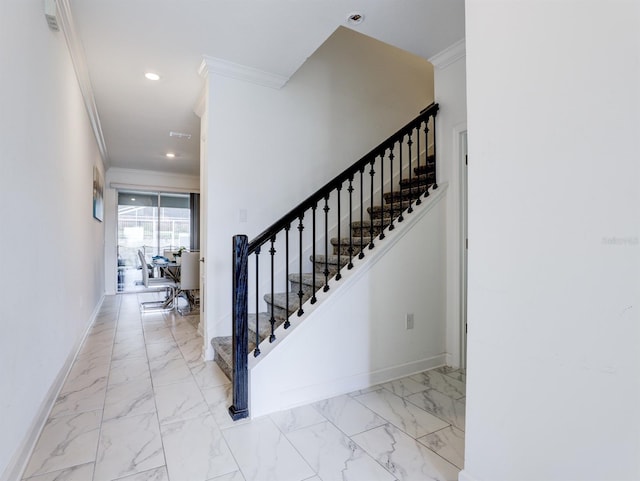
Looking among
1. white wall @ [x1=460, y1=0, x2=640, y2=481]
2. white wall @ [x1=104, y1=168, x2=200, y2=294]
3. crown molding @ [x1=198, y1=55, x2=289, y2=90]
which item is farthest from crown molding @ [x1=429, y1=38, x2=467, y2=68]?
white wall @ [x1=104, y1=168, x2=200, y2=294]

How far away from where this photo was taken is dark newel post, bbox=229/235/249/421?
6.39 feet

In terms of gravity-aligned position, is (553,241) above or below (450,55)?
below

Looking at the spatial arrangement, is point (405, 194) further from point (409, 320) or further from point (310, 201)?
point (310, 201)

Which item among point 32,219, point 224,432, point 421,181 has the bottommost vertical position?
point 224,432

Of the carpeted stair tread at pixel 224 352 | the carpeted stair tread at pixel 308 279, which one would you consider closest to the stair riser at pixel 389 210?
the carpeted stair tread at pixel 308 279

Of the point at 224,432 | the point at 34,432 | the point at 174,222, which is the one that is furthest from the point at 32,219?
the point at 174,222

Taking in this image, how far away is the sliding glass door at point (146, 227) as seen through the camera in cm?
730

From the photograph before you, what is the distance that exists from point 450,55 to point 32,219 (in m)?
3.24

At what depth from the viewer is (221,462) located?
5.15 feet

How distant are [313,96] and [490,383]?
311 centimetres

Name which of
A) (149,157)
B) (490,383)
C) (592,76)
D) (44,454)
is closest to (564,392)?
(490,383)

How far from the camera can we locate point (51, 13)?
1850 millimetres

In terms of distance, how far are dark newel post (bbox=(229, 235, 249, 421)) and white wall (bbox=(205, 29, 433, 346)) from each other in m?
1.06

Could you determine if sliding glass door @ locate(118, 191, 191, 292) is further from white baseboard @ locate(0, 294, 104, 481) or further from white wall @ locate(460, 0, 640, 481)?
white wall @ locate(460, 0, 640, 481)
